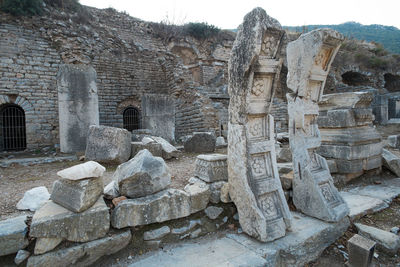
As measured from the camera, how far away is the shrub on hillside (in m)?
8.16

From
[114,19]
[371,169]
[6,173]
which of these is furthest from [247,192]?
[114,19]

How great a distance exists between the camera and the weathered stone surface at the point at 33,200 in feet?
7.18

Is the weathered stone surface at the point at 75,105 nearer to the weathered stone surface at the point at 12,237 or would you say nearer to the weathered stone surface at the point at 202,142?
the weathered stone surface at the point at 202,142

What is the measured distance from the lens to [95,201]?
6.70ft

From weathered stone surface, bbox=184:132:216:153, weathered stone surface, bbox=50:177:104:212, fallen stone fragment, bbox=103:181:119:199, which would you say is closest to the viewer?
weathered stone surface, bbox=50:177:104:212

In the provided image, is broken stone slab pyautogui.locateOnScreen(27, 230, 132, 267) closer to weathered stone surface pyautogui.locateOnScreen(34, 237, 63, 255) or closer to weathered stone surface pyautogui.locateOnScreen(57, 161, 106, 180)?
weathered stone surface pyautogui.locateOnScreen(34, 237, 63, 255)

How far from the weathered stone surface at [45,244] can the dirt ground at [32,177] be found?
59cm

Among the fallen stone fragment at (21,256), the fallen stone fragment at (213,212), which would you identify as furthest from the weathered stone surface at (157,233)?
the fallen stone fragment at (21,256)

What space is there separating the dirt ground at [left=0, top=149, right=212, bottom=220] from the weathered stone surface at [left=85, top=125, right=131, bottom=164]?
23 cm

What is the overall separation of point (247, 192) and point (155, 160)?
1.05 metres

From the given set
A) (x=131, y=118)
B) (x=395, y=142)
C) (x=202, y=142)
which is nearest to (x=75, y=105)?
(x=202, y=142)

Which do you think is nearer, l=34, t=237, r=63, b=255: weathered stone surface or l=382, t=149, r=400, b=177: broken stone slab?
l=34, t=237, r=63, b=255: weathered stone surface

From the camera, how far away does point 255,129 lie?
2.23m

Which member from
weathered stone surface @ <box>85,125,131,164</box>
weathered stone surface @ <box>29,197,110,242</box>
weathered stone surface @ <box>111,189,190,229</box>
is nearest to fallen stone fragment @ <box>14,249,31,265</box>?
weathered stone surface @ <box>29,197,110,242</box>
